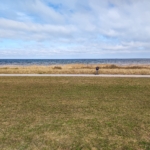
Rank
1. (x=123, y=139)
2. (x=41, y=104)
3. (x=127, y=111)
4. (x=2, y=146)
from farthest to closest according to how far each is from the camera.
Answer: (x=41, y=104) → (x=127, y=111) → (x=123, y=139) → (x=2, y=146)

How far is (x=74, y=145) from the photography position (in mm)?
4414

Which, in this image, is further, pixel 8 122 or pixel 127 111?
pixel 127 111

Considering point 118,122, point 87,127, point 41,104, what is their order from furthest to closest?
point 41,104, point 118,122, point 87,127

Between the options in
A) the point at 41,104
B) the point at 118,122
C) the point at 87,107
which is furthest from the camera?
the point at 41,104

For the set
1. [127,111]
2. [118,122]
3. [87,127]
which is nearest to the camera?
[87,127]

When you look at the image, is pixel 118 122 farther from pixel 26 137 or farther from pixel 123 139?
pixel 26 137

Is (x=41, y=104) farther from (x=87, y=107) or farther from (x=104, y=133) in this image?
(x=104, y=133)

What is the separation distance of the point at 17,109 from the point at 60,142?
3.74 metres

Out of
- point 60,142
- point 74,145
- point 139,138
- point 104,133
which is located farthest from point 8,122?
point 139,138

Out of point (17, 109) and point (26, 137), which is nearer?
point (26, 137)

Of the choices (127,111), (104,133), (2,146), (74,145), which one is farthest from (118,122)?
(2,146)

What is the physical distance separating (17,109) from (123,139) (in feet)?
15.5

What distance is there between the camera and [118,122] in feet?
19.7

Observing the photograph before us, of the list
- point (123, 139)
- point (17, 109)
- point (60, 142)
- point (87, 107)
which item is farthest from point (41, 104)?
point (123, 139)
